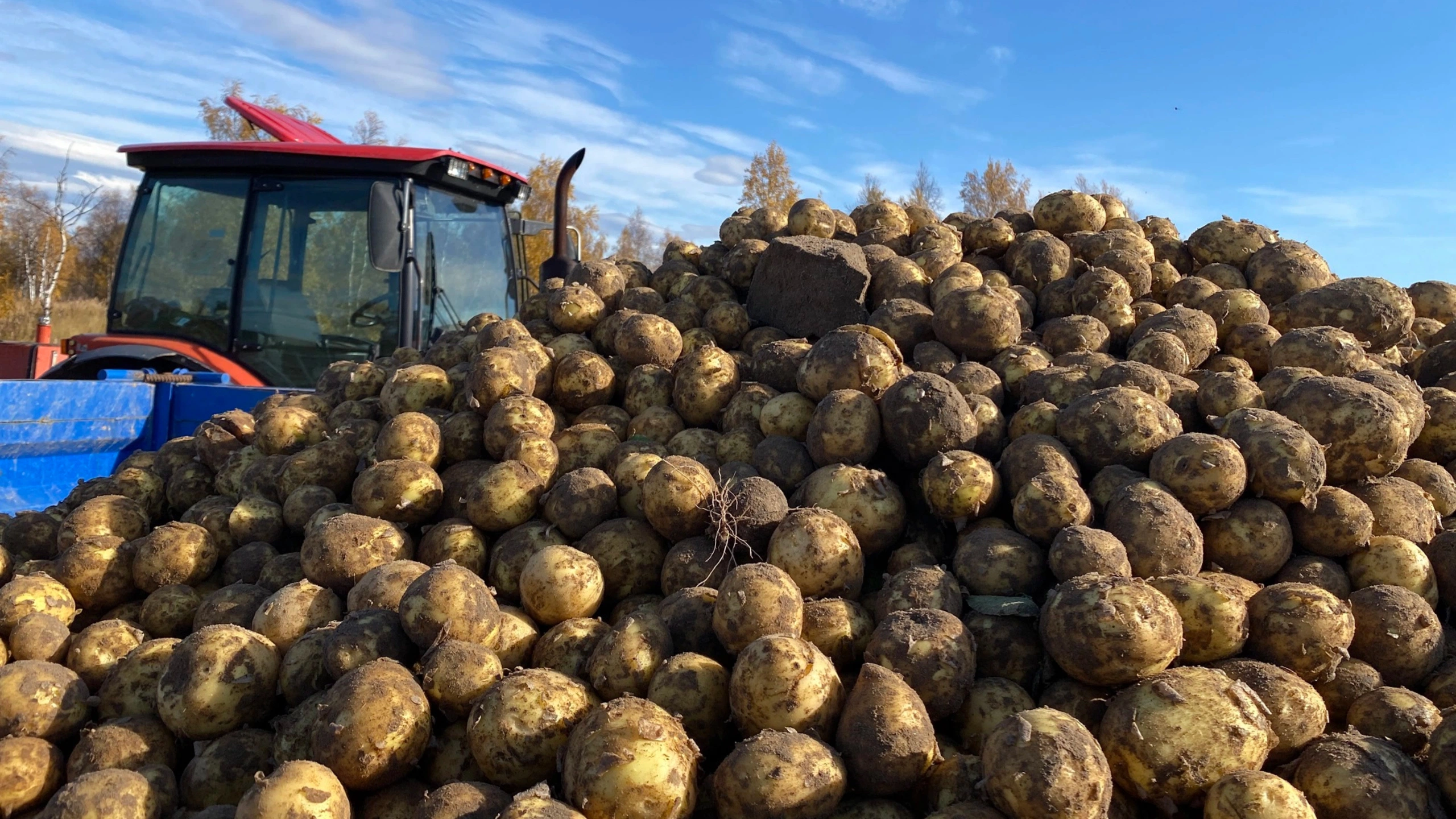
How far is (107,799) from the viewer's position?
2.49 meters

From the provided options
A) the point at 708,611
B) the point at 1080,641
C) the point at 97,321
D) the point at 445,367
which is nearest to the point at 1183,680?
the point at 1080,641

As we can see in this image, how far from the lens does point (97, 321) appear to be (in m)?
32.1

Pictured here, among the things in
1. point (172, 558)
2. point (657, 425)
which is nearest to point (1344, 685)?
point (657, 425)

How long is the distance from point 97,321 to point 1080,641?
38170 millimetres

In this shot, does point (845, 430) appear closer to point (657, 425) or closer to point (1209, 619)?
point (657, 425)

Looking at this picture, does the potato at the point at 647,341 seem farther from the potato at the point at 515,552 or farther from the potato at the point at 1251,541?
the potato at the point at 1251,541

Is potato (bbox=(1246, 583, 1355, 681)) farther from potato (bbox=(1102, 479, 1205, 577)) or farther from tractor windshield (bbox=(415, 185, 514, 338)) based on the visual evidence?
tractor windshield (bbox=(415, 185, 514, 338))

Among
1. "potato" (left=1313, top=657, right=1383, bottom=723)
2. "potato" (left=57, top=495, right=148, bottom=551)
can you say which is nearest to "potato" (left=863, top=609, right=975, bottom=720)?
"potato" (left=1313, top=657, right=1383, bottom=723)

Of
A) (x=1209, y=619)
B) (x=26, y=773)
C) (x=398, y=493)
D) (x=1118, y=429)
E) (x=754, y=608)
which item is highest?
(x=1118, y=429)

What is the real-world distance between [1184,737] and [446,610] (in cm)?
230

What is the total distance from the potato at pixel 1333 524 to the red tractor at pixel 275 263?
591 centimetres

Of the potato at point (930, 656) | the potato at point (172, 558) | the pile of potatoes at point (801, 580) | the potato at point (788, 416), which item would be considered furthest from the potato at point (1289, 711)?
the potato at point (172, 558)

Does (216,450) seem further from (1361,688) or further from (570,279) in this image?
(1361,688)

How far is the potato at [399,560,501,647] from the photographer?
298cm
